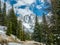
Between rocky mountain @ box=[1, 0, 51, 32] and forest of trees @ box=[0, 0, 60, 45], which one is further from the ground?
rocky mountain @ box=[1, 0, 51, 32]

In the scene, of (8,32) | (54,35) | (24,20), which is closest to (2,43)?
(8,32)

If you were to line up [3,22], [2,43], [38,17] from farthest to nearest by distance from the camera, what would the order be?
[38,17] → [3,22] → [2,43]

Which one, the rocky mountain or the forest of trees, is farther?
the rocky mountain

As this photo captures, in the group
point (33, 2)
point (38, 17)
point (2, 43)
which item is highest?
point (33, 2)

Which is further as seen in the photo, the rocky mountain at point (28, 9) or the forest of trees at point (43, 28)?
the rocky mountain at point (28, 9)

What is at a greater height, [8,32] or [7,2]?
[7,2]

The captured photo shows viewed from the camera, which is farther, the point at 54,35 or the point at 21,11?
the point at 21,11

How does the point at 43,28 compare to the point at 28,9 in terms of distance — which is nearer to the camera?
the point at 43,28

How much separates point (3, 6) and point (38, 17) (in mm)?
2972

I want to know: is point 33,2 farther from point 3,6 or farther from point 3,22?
point 3,22

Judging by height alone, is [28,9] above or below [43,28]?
above

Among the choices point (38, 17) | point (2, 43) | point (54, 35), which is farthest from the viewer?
point (38, 17)

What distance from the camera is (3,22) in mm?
14641

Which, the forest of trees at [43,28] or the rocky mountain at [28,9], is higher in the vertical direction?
the rocky mountain at [28,9]
